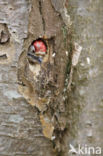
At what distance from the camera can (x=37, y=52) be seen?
2.25 ft

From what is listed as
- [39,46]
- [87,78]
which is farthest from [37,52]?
[87,78]

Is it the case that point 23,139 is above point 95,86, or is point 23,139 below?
below

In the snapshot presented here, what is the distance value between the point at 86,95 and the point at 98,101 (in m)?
0.04

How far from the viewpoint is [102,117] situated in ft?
2.23

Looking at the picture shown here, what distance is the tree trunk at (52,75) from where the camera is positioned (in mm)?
652

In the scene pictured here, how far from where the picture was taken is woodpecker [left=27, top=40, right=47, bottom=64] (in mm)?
679

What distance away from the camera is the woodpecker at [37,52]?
679 millimetres

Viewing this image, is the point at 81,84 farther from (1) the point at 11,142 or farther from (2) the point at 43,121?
(1) the point at 11,142

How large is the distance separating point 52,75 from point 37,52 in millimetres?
74

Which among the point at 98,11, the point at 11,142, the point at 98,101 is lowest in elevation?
the point at 11,142

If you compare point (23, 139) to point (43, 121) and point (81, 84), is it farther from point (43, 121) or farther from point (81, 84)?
point (81, 84)

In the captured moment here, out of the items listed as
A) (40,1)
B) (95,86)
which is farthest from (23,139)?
(40,1)

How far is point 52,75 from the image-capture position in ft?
2.24

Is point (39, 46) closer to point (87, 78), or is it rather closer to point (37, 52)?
point (37, 52)
